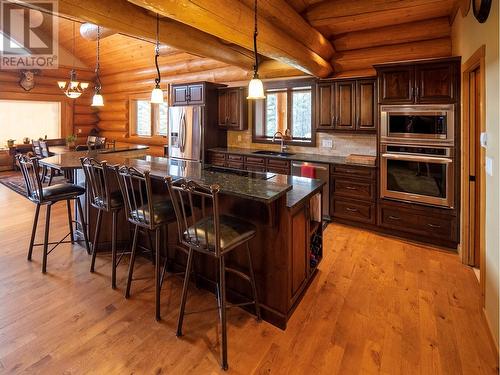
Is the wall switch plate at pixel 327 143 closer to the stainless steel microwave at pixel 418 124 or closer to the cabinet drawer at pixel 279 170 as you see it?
the cabinet drawer at pixel 279 170

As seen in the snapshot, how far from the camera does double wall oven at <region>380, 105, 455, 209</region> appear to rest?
11.4 ft

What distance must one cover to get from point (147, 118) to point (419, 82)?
707cm

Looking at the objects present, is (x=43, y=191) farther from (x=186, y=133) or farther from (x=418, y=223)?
(x=418, y=223)

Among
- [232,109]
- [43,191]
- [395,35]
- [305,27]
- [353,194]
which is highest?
[395,35]

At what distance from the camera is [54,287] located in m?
2.73

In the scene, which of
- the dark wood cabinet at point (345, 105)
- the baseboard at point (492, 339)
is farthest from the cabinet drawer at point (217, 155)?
the baseboard at point (492, 339)

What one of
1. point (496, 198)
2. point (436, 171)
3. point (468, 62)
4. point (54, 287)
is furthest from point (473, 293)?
point (54, 287)

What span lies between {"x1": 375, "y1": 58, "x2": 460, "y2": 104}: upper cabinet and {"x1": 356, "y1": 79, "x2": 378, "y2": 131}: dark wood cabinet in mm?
393

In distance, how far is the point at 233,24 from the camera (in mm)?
2699

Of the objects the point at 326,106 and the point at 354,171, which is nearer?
the point at 354,171

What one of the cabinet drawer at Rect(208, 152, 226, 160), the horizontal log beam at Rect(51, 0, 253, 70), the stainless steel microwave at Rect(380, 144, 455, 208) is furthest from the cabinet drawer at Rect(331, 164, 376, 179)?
the horizontal log beam at Rect(51, 0, 253, 70)

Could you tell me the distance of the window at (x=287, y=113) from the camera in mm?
5234

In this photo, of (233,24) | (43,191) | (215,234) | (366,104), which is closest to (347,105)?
(366,104)

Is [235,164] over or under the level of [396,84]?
under
